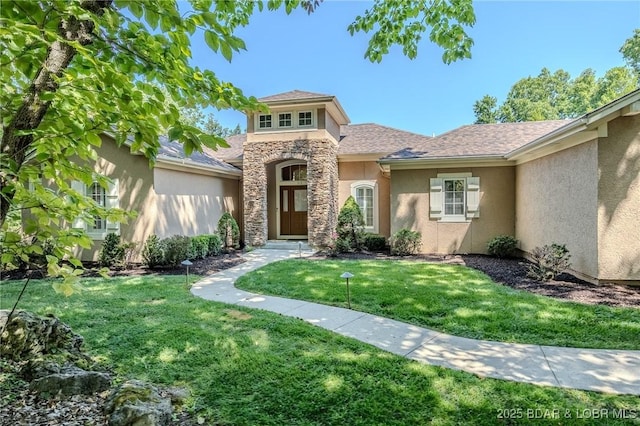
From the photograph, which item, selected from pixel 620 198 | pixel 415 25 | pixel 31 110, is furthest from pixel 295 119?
pixel 31 110

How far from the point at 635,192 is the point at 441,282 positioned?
4151mm

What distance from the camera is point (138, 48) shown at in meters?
2.36

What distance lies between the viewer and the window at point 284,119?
14328 mm

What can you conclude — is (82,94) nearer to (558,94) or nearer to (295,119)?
(295,119)

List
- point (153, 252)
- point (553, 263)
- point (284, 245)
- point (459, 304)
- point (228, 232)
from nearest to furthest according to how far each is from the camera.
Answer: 1. point (459, 304)
2. point (553, 263)
3. point (153, 252)
4. point (284, 245)
5. point (228, 232)

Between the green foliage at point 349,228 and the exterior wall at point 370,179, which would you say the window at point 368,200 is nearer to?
the exterior wall at point 370,179

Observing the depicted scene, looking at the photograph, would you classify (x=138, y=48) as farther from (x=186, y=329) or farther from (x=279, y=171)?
(x=279, y=171)

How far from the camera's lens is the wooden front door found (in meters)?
16.1

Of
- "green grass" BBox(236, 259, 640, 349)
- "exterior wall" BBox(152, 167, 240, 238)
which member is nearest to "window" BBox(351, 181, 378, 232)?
"green grass" BBox(236, 259, 640, 349)

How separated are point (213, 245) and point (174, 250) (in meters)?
2.43

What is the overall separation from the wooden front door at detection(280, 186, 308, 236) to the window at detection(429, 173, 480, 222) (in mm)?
5649

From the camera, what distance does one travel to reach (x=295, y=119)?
46.8 feet

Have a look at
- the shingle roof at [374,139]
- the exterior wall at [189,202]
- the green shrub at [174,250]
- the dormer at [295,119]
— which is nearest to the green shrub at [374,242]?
the shingle roof at [374,139]

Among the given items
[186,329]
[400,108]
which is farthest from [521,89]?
[186,329]
